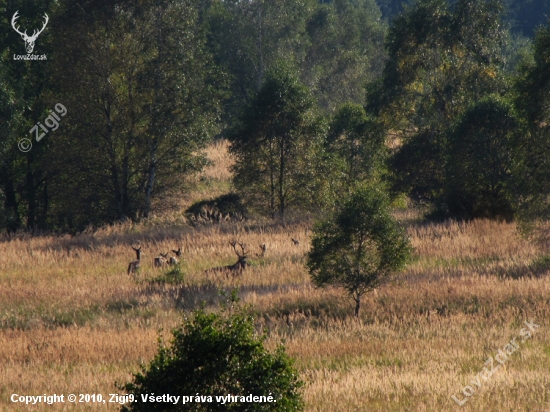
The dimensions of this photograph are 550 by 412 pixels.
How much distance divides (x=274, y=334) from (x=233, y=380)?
7.21 meters

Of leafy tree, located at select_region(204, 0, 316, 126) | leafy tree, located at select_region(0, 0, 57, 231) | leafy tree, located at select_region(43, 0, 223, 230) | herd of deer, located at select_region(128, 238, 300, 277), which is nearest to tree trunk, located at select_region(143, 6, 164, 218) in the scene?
leafy tree, located at select_region(43, 0, 223, 230)

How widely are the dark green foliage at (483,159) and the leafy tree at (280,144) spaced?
659cm

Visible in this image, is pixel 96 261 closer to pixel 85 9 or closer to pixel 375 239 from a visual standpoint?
pixel 375 239

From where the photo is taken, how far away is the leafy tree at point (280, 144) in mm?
32281

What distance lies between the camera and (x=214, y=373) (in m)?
7.58

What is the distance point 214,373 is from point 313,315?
9631 mm

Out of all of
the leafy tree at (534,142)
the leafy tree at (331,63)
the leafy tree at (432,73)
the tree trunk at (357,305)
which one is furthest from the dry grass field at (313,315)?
the leafy tree at (331,63)

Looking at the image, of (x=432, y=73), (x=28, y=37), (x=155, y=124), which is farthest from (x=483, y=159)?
(x=28, y=37)

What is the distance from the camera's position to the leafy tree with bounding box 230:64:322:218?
1271 inches

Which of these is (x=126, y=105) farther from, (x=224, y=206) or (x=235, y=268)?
(x=235, y=268)

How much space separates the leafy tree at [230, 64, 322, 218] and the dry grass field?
17.7 feet

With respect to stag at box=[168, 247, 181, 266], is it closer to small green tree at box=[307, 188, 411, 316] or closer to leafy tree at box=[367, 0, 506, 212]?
small green tree at box=[307, 188, 411, 316]

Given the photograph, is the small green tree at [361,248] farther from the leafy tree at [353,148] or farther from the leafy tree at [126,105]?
the leafy tree at [353,148]

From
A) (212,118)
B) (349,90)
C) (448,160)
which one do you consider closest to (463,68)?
(448,160)
